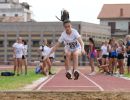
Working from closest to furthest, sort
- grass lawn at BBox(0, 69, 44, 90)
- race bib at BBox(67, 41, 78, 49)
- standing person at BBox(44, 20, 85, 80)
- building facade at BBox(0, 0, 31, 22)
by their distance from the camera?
standing person at BBox(44, 20, 85, 80)
race bib at BBox(67, 41, 78, 49)
grass lawn at BBox(0, 69, 44, 90)
building facade at BBox(0, 0, 31, 22)

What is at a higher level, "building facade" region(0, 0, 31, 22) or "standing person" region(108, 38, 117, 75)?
"building facade" region(0, 0, 31, 22)

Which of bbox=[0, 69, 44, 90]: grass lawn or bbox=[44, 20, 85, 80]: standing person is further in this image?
bbox=[0, 69, 44, 90]: grass lawn

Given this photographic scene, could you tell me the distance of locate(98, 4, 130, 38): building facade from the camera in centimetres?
9200

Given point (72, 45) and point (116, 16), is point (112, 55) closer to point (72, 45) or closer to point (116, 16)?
point (72, 45)

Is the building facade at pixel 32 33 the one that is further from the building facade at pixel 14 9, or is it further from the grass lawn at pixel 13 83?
the building facade at pixel 14 9

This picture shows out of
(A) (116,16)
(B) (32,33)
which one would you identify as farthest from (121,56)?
(A) (116,16)

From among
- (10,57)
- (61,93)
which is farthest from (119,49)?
(10,57)

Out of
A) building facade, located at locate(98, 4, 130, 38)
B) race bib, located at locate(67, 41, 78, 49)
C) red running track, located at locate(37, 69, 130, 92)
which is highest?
building facade, located at locate(98, 4, 130, 38)

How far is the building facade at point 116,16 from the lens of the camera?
9200 centimetres

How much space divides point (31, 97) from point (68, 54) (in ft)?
7.47

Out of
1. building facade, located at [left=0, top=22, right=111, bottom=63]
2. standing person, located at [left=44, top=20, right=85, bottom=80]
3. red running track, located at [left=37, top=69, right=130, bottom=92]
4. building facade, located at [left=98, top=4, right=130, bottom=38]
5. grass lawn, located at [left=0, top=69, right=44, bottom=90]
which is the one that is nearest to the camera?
standing person, located at [left=44, top=20, right=85, bottom=80]

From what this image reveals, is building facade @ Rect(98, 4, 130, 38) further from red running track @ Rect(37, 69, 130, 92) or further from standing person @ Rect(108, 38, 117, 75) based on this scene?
red running track @ Rect(37, 69, 130, 92)

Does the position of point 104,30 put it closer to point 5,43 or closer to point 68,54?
point 5,43

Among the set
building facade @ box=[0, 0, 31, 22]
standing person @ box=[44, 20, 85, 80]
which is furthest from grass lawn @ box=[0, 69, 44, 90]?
building facade @ box=[0, 0, 31, 22]
